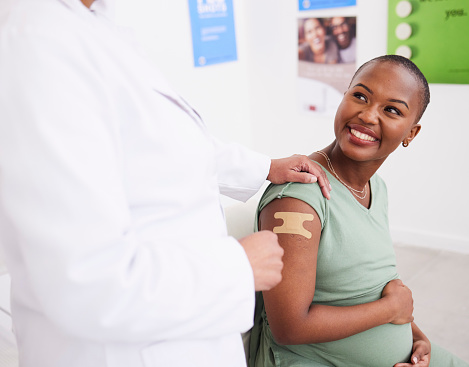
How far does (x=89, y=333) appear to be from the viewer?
62 cm

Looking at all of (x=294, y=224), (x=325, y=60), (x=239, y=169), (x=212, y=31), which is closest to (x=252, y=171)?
(x=239, y=169)

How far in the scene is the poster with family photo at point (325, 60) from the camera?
335 centimetres

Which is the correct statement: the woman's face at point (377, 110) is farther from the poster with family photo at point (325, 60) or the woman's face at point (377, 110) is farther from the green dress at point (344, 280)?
the poster with family photo at point (325, 60)

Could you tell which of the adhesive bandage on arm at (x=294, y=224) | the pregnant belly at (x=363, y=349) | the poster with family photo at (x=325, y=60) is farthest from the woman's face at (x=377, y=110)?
the poster with family photo at (x=325, y=60)

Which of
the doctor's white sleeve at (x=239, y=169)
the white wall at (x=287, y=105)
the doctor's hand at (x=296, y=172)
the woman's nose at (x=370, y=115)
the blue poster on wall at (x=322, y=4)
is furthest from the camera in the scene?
the blue poster on wall at (x=322, y=4)

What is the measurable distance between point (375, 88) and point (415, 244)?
2.22 m

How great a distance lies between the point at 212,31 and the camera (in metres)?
3.65

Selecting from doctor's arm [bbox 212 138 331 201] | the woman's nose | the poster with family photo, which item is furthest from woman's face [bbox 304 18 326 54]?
doctor's arm [bbox 212 138 331 201]

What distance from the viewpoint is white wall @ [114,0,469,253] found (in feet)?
10.0

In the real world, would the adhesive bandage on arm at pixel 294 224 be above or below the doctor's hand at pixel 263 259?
below

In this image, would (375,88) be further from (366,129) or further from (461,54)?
(461,54)

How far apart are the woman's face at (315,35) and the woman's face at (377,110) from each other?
2225 mm

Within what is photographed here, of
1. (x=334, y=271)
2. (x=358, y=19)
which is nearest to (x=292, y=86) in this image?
(x=358, y=19)

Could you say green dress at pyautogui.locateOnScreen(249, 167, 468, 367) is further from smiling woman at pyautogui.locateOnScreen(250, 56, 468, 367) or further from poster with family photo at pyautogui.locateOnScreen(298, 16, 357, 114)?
poster with family photo at pyautogui.locateOnScreen(298, 16, 357, 114)
